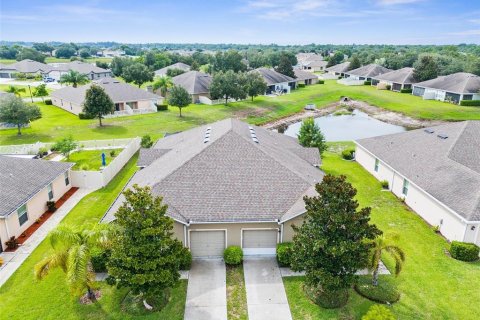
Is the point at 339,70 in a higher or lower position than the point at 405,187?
higher

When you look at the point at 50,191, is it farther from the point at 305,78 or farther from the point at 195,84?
the point at 305,78

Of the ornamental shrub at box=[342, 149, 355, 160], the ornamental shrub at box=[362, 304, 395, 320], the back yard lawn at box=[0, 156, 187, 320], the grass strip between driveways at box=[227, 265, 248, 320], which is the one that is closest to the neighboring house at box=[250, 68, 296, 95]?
the ornamental shrub at box=[342, 149, 355, 160]

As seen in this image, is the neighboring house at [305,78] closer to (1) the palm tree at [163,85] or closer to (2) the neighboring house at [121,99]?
(1) the palm tree at [163,85]

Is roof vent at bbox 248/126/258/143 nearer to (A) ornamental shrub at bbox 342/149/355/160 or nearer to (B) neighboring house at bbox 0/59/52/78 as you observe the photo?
(A) ornamental shrub at bbox 342/149/355/160

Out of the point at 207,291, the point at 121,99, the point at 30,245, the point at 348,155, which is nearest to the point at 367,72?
the point at 348,155

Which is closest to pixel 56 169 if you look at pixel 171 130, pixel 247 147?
pixel 247 147

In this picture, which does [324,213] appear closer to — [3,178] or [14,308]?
[14,308]
